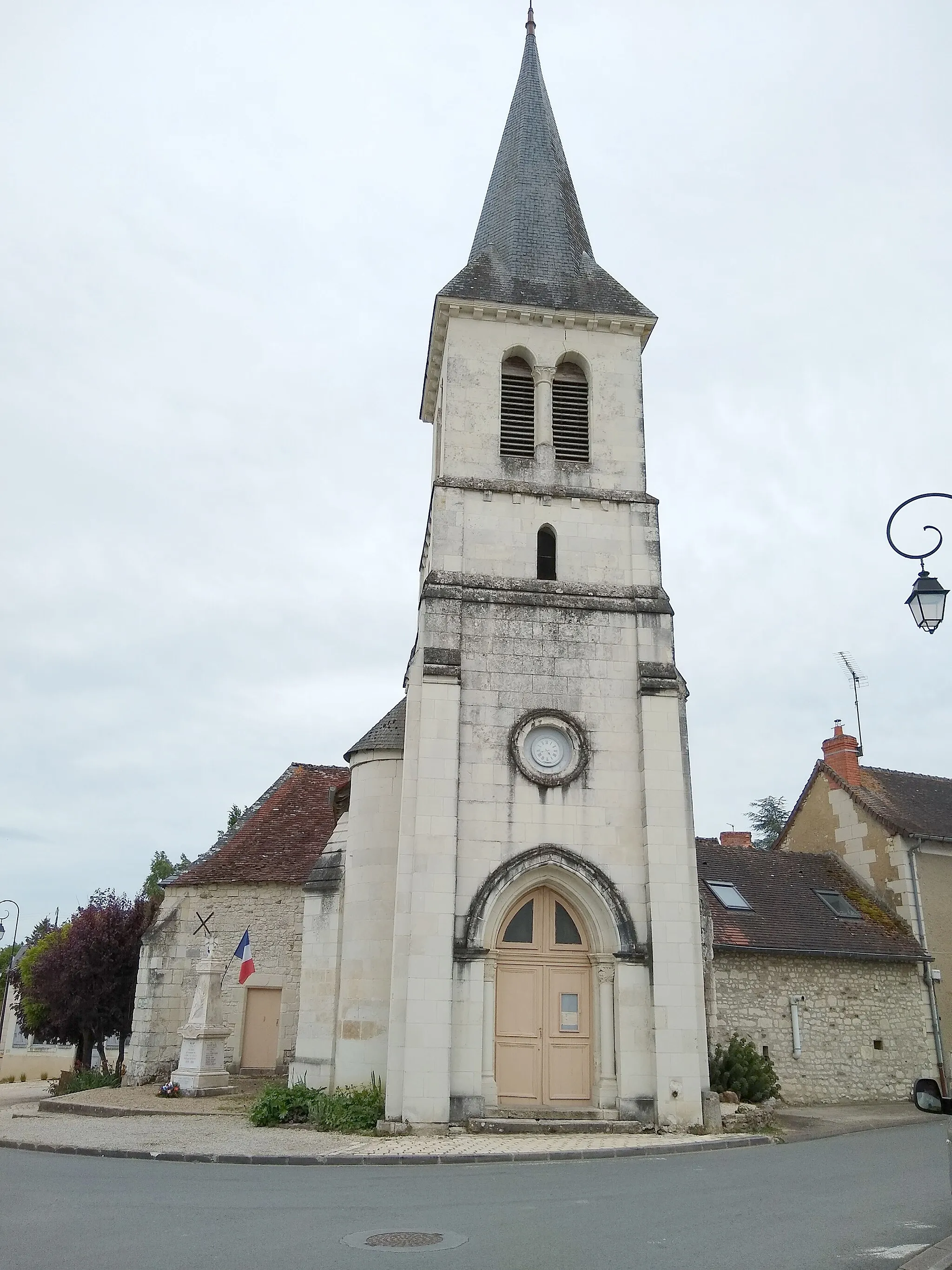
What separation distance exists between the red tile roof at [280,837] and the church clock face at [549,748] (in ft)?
20.2

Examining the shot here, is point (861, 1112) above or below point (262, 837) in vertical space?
below

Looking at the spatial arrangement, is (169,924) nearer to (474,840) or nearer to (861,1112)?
(474,840)

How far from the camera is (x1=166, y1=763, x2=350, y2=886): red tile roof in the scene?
21.3 metres

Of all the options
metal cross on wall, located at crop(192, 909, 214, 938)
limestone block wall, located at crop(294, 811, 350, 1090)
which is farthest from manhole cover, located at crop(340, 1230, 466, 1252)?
metal cross on wall, located at crop(192, 909, 214, 938)

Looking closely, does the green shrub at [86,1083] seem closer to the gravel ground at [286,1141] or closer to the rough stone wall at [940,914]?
the gravel ground at [286,1141]

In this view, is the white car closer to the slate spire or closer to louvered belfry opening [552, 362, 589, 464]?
louvered belfry opening [552, 362, 589, 464]

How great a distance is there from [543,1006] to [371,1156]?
4096mm

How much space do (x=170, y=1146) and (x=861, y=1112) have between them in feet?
40.8

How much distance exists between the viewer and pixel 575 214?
21.2 m

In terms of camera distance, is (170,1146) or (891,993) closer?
(170,1146)

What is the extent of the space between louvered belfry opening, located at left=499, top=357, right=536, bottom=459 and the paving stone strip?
36.1 feet

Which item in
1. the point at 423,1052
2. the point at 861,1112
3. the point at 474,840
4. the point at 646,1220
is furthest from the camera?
the point at 861,1112

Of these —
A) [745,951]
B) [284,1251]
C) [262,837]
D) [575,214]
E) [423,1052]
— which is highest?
[575,214]

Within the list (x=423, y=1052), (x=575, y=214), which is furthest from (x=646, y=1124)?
(x=575, y=214)
